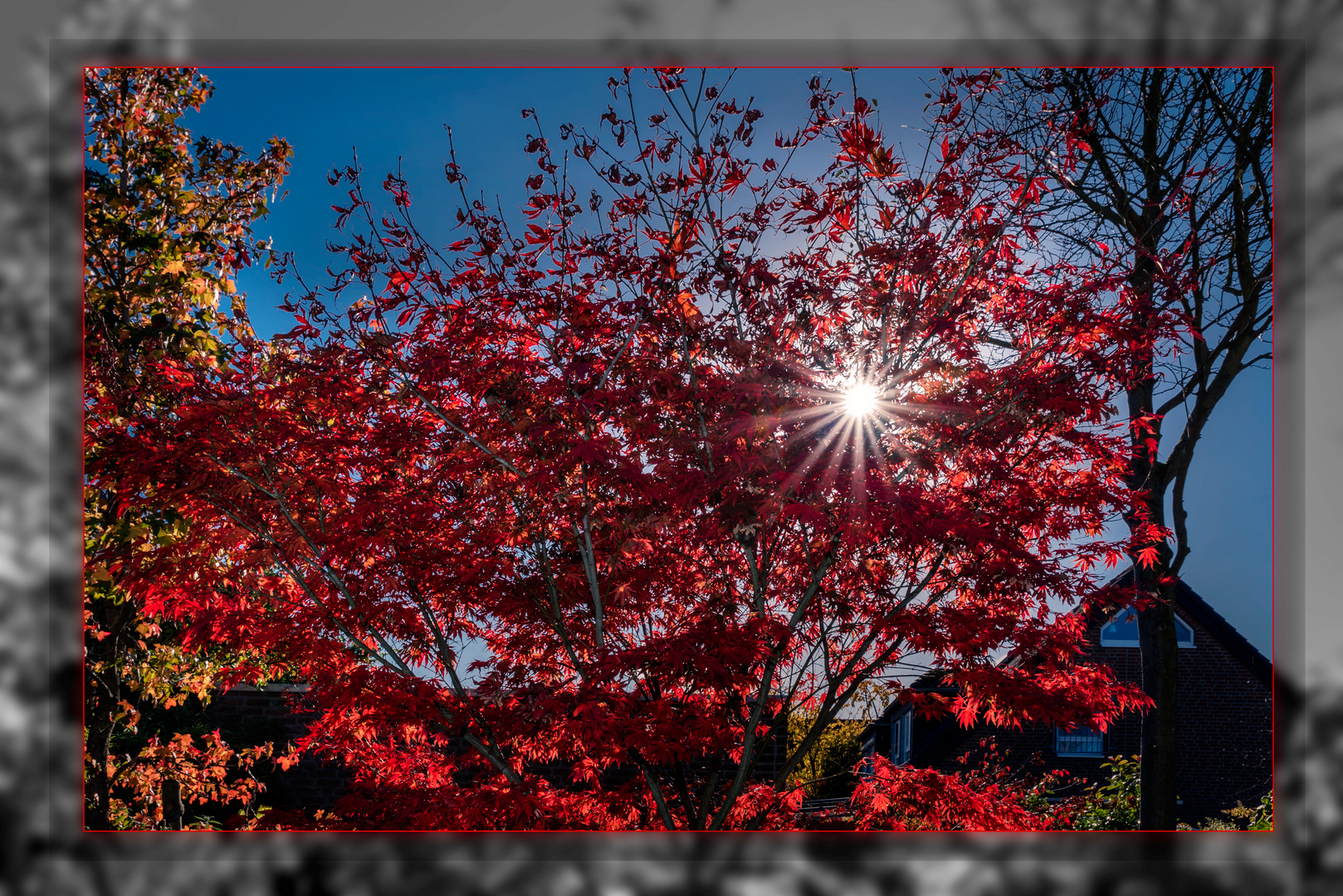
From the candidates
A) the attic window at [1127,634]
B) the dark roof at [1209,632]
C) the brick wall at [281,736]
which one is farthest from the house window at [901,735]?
the brick wall at [281,736]

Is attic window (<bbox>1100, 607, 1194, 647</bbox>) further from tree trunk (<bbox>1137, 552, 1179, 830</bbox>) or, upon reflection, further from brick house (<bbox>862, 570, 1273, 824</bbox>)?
tree trunk (<bbox>1137, 552, 1179, 830</bbox>)

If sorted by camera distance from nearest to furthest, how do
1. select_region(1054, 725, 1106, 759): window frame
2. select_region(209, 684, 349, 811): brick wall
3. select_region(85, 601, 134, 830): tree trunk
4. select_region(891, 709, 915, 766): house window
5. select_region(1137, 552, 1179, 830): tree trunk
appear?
select_region(85, 601, 134, 830): tree trunk
select_region(1137, 552, 1179, 830): tree trunk
select_region(209, 684, 349, 811): brick wall
select_region(891, 709, 915, 766): house window
select_region(1054, 725, 1106, 759): window frame

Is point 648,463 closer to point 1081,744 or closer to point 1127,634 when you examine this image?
point 1127,634

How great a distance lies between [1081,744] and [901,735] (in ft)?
6.95

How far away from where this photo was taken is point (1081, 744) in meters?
9.67

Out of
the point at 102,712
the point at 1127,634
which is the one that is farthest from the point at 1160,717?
the point at 102,712

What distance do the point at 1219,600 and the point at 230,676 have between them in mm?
4926

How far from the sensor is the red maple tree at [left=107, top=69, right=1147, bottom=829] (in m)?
3.14

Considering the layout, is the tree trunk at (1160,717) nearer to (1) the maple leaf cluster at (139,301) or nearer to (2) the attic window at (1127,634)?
(2) the attic window at (1127,634)

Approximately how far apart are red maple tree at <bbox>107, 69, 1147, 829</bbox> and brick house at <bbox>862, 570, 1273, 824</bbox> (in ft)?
5.98

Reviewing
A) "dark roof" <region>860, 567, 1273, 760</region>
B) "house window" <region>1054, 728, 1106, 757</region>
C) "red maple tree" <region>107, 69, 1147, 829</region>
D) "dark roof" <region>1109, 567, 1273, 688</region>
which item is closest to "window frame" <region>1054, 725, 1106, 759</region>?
"house window" <region>1054, 728, 1106, 757</region>
